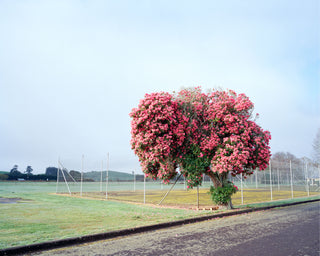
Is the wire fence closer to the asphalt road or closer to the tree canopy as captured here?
the tree canopy

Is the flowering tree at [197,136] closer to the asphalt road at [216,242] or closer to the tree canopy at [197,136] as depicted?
the tree canopy at [197,136]

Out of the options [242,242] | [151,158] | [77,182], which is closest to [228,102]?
[151,158]

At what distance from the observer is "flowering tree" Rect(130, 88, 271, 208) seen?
11523mm

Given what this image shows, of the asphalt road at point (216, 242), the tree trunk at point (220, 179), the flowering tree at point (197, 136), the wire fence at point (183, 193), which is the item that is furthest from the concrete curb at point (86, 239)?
the wire fence at point (183, 193)

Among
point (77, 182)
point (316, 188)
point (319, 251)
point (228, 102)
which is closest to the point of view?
point (319, 251)

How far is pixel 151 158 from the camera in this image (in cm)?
1159

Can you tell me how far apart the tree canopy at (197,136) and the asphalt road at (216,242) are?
3.92m

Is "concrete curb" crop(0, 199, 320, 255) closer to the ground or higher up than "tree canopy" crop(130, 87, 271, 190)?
closer to the ground

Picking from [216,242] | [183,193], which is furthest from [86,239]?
[183,193]

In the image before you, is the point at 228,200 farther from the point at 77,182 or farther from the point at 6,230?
the point at 77,182

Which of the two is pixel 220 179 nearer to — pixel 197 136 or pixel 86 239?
pixel 197 136

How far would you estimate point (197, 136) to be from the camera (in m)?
12.6

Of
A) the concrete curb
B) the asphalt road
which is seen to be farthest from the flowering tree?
the asphalt road

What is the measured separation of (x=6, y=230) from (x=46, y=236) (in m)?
1.53
